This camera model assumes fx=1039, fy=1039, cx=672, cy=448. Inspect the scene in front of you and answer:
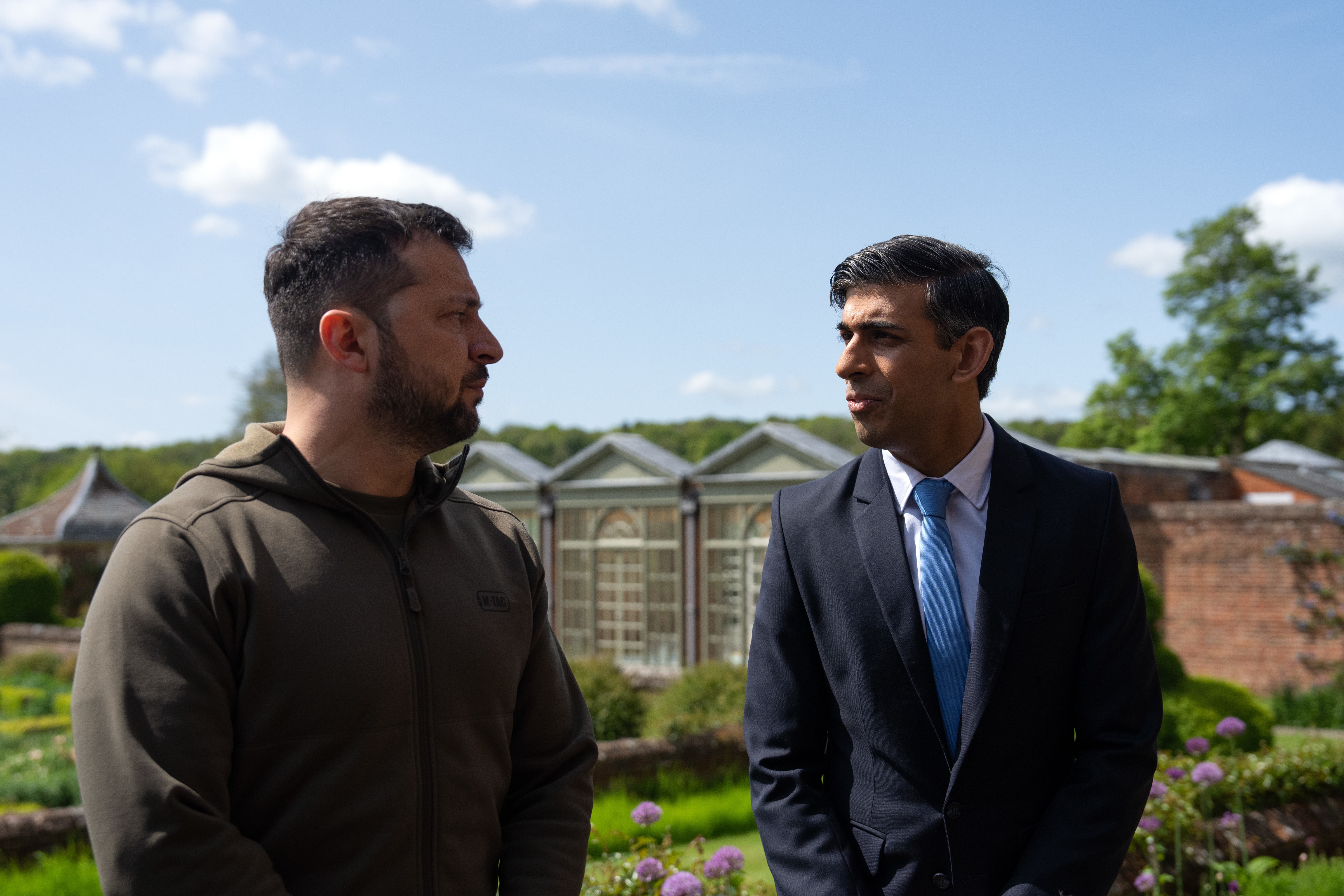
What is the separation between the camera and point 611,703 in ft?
34.2

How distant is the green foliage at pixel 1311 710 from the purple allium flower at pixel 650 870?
39.8 ft

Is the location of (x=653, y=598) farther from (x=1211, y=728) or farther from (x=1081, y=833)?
(x=1081, y=833)

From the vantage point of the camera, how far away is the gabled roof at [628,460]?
56.9 feet

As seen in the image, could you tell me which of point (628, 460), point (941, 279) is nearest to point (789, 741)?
point (941, 279)

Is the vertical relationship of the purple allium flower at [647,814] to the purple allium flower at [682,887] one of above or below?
below

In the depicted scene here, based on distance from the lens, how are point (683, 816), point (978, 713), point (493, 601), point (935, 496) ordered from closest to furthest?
point (493, 601) < point (978, 713) < point (935, 496) < point (683, 816)

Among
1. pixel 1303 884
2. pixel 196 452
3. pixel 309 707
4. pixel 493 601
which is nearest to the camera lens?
pixel 309 707

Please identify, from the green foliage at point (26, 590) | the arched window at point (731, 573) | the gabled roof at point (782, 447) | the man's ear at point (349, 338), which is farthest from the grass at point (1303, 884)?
the green foliage at point (26, 590)

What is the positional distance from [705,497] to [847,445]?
20.8 m

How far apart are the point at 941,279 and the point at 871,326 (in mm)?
189

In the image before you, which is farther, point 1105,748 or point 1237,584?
point 1237,584

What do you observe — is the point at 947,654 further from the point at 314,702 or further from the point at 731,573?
the point at 731,573

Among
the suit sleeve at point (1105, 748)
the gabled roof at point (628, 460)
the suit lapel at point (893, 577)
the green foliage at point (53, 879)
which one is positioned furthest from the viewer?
the gabled roof at point (628, 460)

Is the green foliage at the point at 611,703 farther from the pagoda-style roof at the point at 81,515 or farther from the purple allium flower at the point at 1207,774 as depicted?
the pagoda-style roof at the point at 81,515
